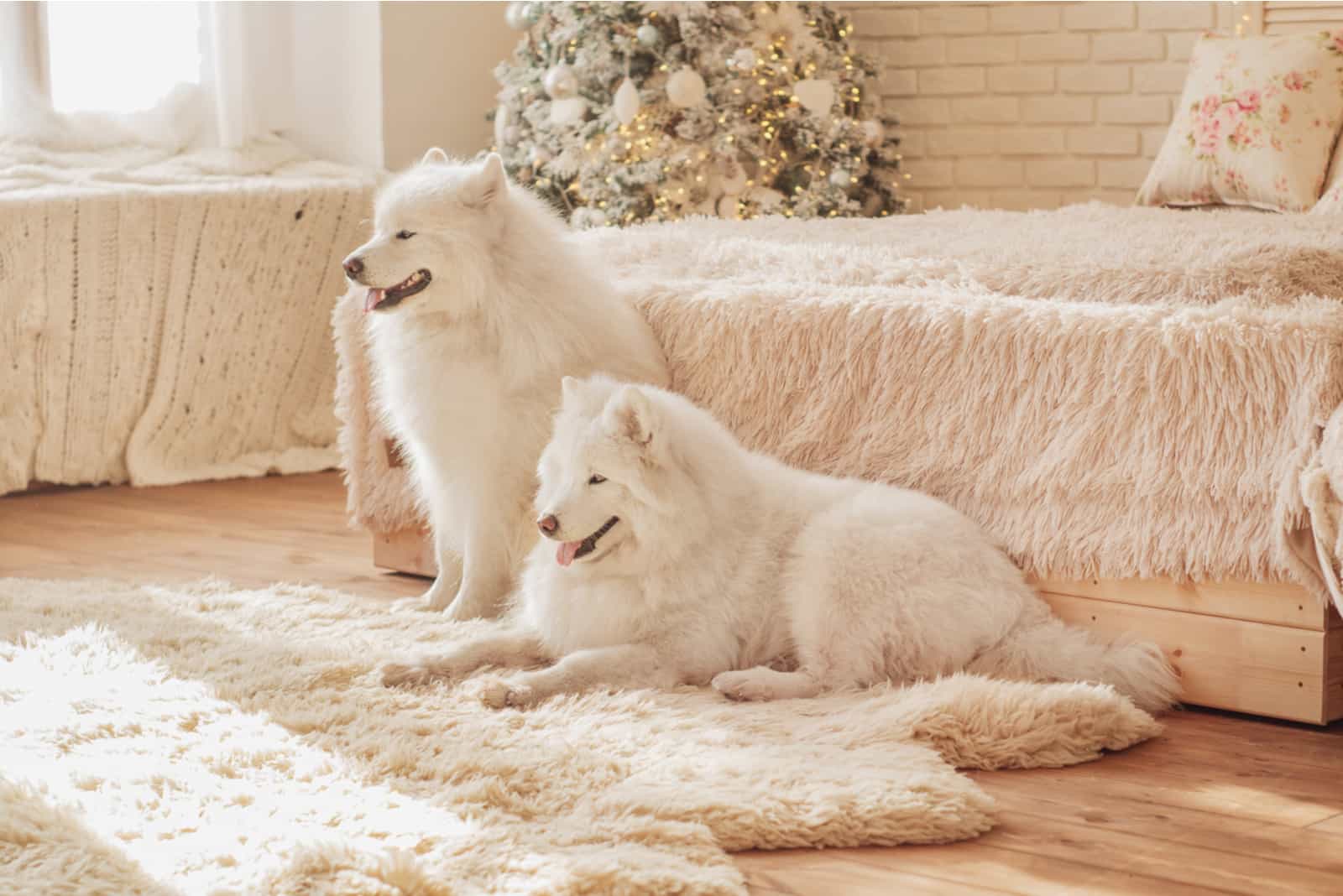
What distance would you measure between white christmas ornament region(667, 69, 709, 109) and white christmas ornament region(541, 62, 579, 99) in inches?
12.3

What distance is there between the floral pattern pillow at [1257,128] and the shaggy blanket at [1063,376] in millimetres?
776

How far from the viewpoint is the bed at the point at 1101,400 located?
2283 millimetres

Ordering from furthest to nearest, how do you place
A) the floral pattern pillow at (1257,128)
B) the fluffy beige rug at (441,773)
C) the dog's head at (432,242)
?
the floral pattern pillow at (1257,128) < the dog's head at (432,242) < the fluffy beige rug at (441,773)

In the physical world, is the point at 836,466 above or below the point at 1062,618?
above

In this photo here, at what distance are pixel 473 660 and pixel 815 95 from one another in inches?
116

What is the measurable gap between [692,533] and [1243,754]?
835 millimetres

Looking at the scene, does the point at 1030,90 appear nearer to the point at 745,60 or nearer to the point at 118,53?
the point at 745,60

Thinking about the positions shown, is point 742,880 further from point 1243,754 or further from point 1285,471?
point 1285,471

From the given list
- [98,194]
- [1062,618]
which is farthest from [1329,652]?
[98,194]

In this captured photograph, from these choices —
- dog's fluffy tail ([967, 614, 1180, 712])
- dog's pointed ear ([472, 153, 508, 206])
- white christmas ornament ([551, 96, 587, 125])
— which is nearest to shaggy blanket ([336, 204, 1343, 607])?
dog's fluffy tail ([967, 614, 1180, 712])

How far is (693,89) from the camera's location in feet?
15.8

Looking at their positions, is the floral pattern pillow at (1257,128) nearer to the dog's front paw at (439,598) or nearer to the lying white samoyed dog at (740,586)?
the lying white samoyed dog at (740,586)

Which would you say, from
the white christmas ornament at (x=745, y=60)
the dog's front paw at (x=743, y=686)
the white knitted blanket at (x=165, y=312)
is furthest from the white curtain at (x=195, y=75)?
the dog's front paw at (x=743, y=686)

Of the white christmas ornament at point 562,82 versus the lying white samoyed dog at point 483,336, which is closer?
the lying white samoyed dog at point 483,336
